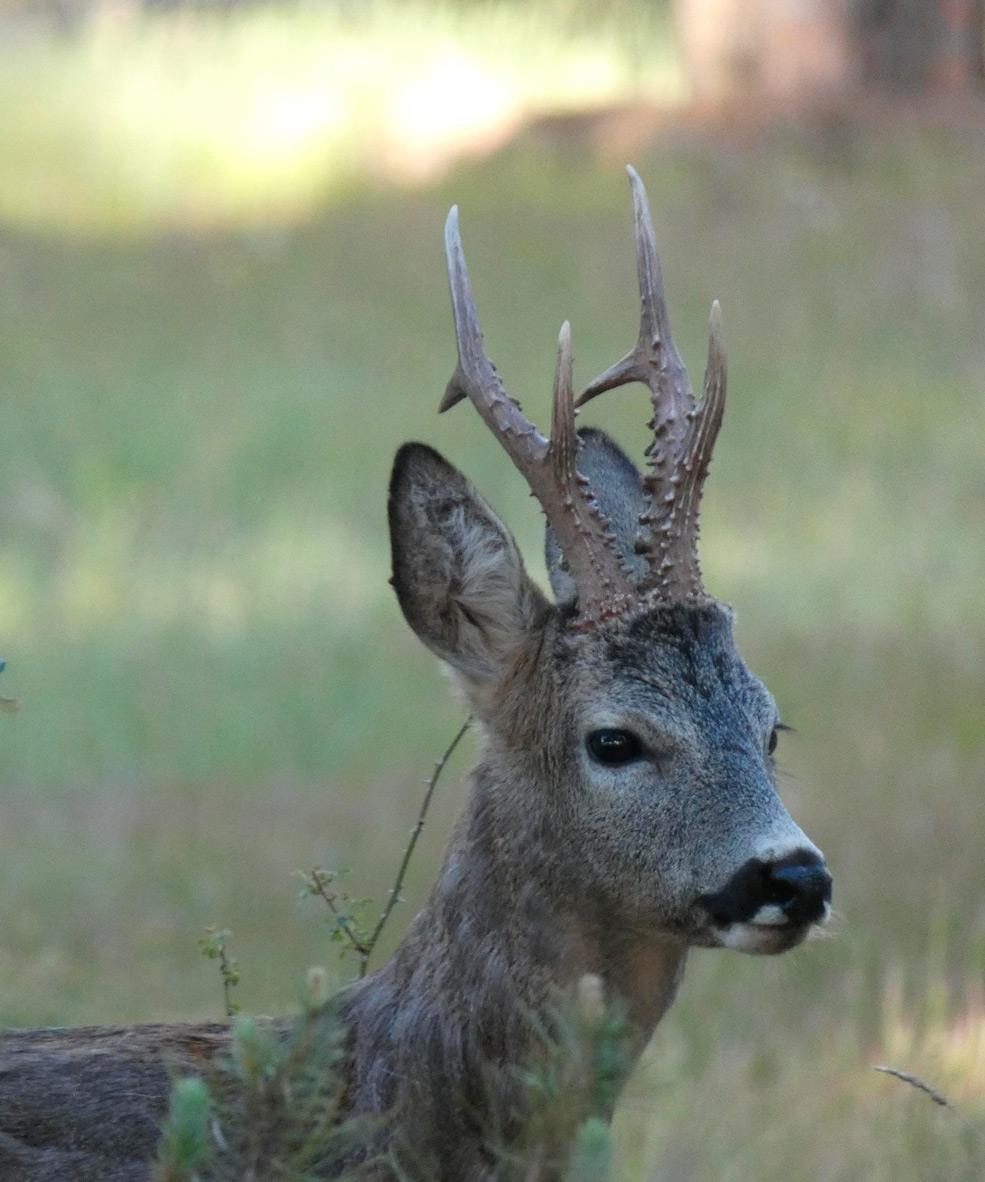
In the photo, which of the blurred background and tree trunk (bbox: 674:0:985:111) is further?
tree trunk (bbox: 674:0:985:111)

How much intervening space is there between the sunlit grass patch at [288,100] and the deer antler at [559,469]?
13993mm

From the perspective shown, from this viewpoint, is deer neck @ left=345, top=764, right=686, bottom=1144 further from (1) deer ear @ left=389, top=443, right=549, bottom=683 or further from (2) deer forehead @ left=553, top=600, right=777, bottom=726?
(1) deer ear @ left=389, top=443, right=549, bottom=683

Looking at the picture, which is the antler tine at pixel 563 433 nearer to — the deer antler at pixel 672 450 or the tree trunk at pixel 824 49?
the deer antler at pixel 672 450

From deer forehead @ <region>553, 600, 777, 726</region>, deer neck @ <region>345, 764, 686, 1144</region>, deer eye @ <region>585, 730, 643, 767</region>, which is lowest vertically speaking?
deer neck @ <region>345, 764, 686, 1144</region>

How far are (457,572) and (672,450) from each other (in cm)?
48

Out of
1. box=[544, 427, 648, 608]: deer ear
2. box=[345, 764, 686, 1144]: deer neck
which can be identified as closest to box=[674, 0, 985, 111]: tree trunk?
box=[544, 427, 648, 608]: deer ear

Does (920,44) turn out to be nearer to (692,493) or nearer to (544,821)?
(692,493)

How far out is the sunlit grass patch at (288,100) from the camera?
1836cm

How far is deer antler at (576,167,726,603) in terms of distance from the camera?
423 centimetres

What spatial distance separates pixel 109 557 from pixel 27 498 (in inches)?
42.6

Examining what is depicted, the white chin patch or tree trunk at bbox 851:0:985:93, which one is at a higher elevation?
tree trunk at bbox 851:0:985:93

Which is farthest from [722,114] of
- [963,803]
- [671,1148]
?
[671,1148]

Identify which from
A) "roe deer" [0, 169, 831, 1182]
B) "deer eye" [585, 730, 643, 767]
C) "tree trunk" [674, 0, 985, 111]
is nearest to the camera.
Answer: "roe deer" [0, 169, 831, 1182]

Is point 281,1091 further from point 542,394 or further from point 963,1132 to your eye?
point 542,394
